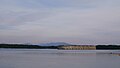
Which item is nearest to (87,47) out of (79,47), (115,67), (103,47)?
(79,47)

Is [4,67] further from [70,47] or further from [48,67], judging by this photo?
[70,47]

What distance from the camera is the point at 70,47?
3895 inches

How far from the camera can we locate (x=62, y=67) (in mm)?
16656

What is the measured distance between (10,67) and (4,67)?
399 mm

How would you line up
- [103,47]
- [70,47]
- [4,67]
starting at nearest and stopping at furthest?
1. [4,67]
2. [70,47]
3. [103,47]

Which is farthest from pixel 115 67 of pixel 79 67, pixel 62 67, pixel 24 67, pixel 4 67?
pixel 4 67

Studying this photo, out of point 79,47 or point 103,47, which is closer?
point 79,47

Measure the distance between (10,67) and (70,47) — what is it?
83.0 m

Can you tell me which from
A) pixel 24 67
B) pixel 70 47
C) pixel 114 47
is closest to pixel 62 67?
pixel 24 67

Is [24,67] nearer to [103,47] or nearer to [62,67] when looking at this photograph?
[62,67]

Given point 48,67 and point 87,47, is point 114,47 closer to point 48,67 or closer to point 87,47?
point 87,47

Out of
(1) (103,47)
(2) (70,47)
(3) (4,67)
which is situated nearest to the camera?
(3) (4,67)

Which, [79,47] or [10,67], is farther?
[79,47]

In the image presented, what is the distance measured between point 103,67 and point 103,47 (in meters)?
92.2
